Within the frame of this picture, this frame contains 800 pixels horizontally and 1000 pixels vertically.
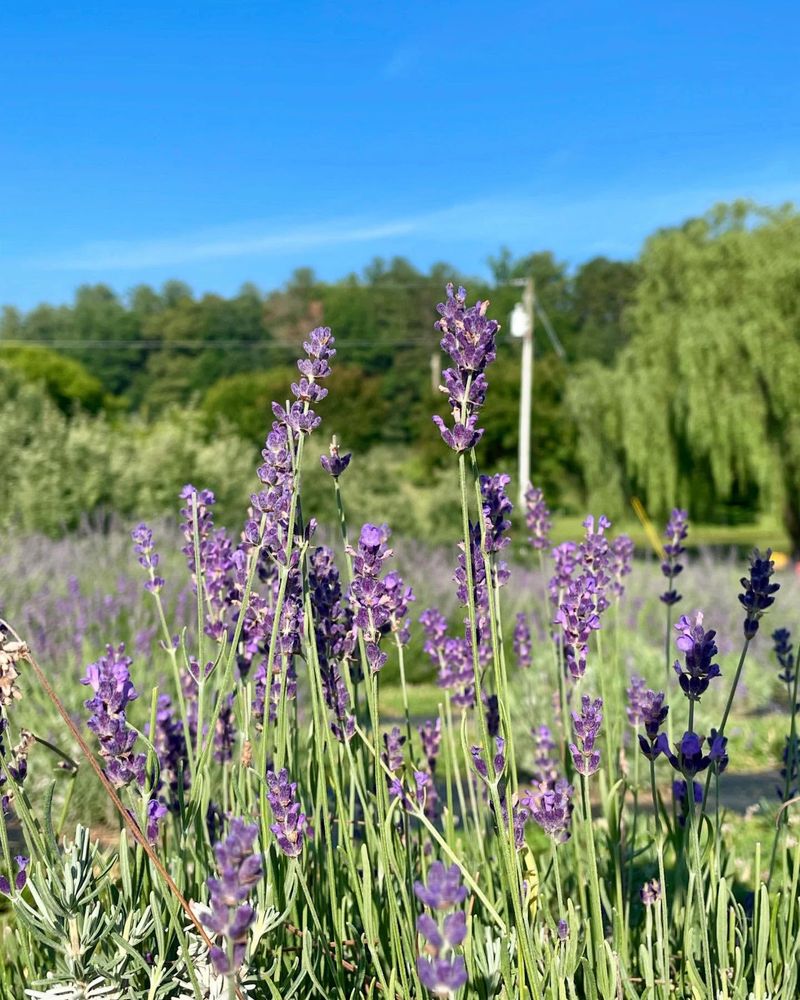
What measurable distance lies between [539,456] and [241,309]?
133 feet

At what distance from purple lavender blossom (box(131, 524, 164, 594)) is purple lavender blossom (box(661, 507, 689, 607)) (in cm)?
118

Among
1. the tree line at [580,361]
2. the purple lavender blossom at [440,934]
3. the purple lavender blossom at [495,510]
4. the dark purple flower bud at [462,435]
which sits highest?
the tree line at [580,361]

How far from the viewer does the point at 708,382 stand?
1612cm

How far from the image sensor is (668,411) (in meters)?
17.2

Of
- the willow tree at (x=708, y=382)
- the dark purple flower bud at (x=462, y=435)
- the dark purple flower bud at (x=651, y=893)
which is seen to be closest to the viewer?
the dark purple flower bud at (x=462, y=435)

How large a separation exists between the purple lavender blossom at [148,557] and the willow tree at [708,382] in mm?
14922

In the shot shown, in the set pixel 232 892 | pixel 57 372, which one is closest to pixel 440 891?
pixel 232 892

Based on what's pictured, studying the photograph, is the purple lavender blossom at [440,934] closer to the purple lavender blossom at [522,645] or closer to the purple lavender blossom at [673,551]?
the purple lavender blossom at [673,551]

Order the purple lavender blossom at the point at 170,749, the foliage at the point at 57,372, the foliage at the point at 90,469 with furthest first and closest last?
the foliage at the point at 57,372
the foliage at the point at 90,469
the purple lavender blossom at the point at 170,749

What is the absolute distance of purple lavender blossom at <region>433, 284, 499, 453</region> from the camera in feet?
4.18

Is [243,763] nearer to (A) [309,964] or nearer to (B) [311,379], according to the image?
(A) [309,964]

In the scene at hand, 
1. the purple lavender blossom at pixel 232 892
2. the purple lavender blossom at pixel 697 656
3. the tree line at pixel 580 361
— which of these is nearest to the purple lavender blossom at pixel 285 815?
the purple lavender blossom at pixel 232 892

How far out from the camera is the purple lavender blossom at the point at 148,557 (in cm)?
200

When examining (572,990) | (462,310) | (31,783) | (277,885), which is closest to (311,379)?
(462,310)
